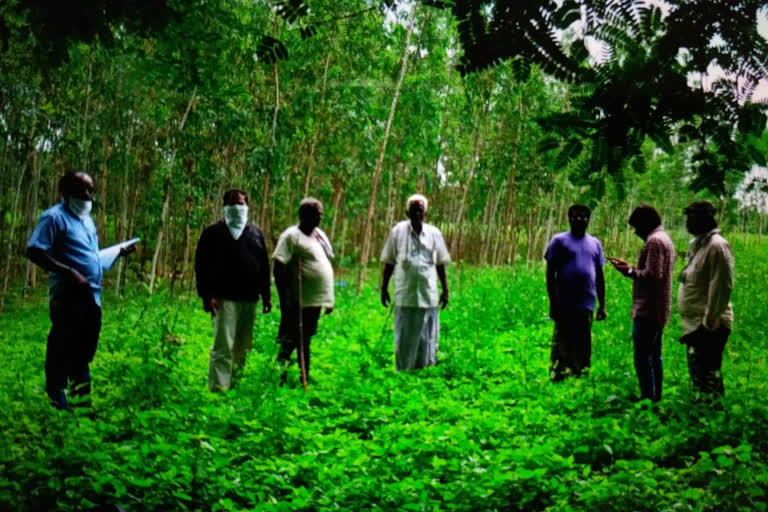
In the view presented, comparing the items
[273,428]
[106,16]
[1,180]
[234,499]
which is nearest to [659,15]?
[106,16]

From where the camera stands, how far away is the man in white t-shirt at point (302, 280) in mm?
6418

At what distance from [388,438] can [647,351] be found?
2.18m

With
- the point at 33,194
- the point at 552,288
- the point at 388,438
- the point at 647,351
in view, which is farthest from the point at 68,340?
the point at 33,194

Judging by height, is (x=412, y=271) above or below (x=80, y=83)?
below

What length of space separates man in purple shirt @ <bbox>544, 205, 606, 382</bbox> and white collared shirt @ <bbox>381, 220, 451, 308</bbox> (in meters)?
1.23

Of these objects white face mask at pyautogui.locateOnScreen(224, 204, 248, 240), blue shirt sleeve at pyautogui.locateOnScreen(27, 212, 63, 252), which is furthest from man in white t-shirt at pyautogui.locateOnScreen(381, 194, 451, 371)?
blue shirt sleeve at pyautogui.locateOnScreen(27, 212, 63, 252)

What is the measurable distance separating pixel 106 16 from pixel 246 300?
3418 millimetres

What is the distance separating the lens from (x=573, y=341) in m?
6.32

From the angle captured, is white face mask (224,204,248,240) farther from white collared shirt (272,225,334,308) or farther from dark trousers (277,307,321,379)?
dark trousers (277,307,321,379)

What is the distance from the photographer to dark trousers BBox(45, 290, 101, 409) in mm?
4844

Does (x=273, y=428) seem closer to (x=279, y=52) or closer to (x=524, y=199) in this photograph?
(x=279, y=52)

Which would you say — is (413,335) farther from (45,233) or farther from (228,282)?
(45,233)

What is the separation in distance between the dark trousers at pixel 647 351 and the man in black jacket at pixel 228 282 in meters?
3.18

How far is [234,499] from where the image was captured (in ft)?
11.6
